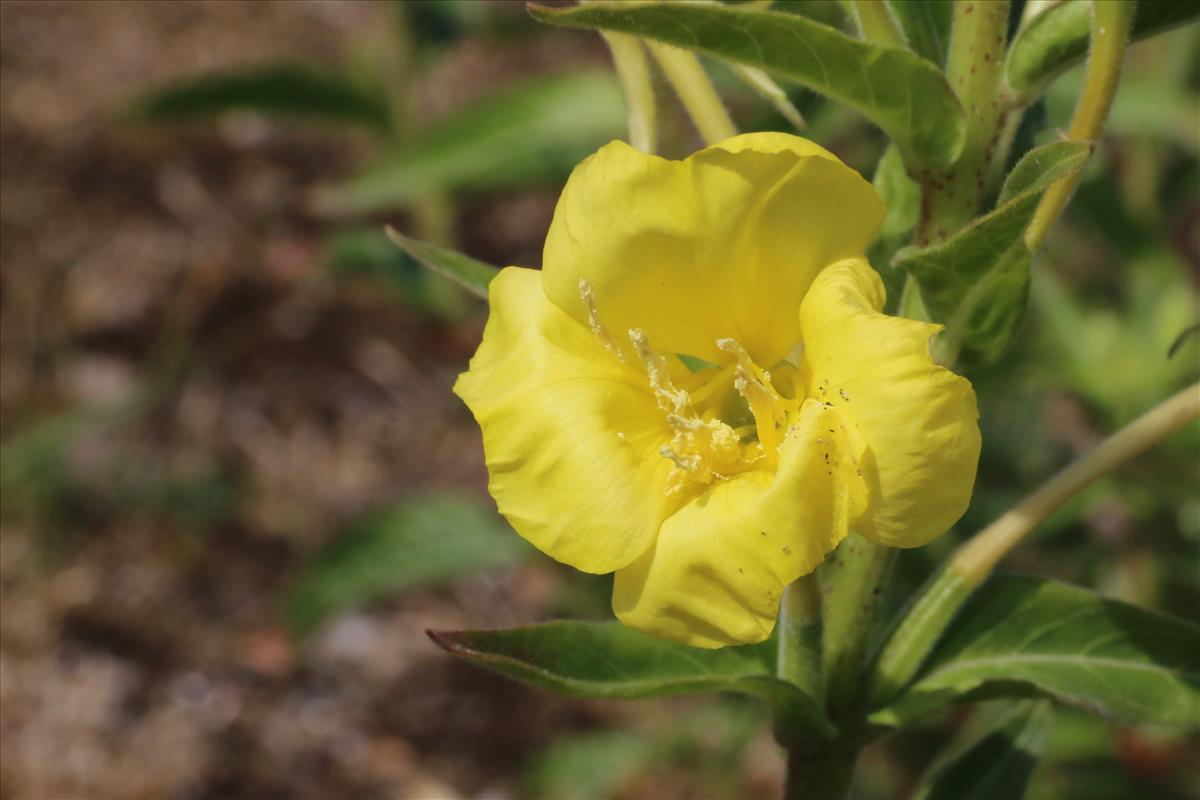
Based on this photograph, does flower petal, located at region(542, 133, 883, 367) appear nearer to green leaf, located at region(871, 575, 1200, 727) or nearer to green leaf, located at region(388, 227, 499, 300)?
green leaf, located at region(388, 227, 499, 300)

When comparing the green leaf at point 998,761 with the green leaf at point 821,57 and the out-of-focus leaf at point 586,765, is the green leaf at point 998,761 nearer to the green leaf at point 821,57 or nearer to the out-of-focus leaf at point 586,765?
the green leaf at point 821,57

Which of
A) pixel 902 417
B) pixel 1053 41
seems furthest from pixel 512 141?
pixel 902 417

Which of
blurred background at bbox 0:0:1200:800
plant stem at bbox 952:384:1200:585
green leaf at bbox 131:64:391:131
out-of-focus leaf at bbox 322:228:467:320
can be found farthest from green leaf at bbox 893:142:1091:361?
green leaf at bbox 131:64:391:131

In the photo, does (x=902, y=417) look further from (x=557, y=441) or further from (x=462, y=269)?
(x=462, y=269)

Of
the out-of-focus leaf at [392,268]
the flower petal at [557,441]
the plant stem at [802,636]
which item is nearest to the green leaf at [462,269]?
the flower petal at [557,441]

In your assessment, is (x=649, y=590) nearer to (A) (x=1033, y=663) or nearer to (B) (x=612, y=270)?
(B) (x=612, y=270)
